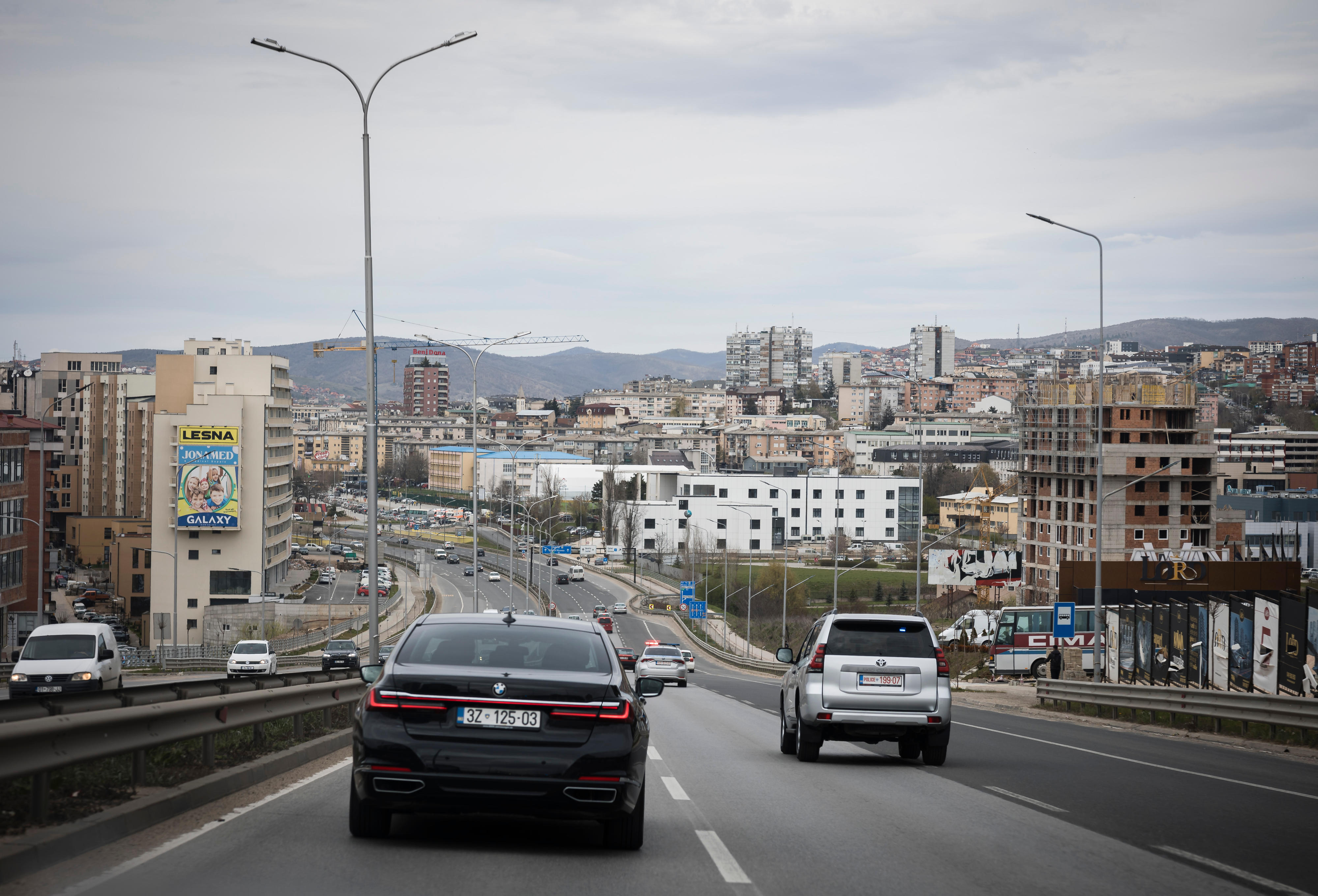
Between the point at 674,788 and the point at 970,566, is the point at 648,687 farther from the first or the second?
the point at 970,566

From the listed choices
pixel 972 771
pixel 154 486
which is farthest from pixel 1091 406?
pixel 972 771

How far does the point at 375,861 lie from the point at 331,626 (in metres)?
71.1

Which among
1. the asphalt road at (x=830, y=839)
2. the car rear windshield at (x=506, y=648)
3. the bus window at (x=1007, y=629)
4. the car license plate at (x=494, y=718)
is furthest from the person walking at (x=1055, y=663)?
the car license plate at (x=494, y=718)

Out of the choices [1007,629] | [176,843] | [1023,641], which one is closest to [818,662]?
[176,843]

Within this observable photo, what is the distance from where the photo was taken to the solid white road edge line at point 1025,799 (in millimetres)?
11734

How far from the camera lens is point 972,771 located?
15344 millimetres

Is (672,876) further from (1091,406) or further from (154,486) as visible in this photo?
(154,486)

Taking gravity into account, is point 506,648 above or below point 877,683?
above

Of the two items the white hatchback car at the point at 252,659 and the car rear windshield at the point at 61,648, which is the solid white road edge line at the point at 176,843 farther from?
the white hatchback car at the point at 252,659

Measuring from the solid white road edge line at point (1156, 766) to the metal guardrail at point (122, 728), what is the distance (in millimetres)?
10634

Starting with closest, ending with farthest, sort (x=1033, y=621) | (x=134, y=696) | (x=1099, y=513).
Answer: (x=134, y=696) < (x=1099, y=513) < (x=1033, y=621)

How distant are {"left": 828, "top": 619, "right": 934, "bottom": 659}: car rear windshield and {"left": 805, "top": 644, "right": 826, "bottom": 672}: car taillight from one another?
9cm

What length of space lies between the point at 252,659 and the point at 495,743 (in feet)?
115

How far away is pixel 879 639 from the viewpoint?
15523 mm
